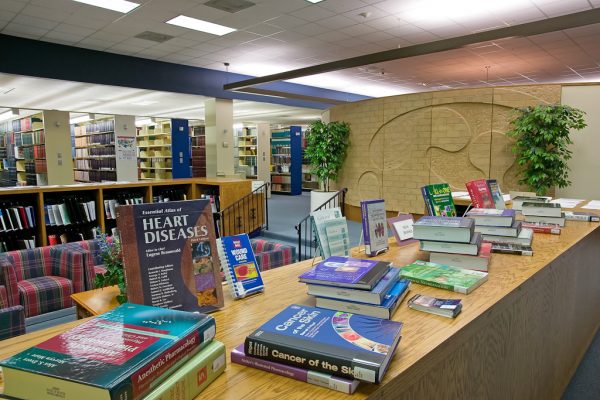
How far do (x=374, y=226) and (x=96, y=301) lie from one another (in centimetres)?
186

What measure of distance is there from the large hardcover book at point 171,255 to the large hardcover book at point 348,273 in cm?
32

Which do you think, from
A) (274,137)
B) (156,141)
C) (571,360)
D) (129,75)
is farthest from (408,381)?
(274,137)

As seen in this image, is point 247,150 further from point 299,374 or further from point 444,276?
point 299,374

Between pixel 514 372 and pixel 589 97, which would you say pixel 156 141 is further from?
pixel 514 372

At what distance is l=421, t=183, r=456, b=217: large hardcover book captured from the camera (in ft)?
8.57

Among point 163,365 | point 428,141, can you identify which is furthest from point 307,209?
point 163,365

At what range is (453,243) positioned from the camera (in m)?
1.94

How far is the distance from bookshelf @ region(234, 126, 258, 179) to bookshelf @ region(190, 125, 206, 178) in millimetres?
2094

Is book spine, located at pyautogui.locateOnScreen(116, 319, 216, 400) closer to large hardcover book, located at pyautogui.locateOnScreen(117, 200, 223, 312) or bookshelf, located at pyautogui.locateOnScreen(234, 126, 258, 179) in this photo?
large hardcover book, located at pyautogui.locateOnScreen(117, 200, 223, 312)

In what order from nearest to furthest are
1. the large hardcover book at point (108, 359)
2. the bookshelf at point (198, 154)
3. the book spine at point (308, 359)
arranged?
the large hardcover book at point (108, 359), the book spine at point (308, 359), the bookshelf at point (198, 154)

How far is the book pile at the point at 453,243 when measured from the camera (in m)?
1.90

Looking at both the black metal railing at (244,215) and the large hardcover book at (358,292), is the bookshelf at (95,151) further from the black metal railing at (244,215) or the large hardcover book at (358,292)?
the large hardcover book at (358,292)

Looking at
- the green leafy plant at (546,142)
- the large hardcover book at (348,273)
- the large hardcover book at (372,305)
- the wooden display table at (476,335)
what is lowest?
the wooden display table at (476,335)

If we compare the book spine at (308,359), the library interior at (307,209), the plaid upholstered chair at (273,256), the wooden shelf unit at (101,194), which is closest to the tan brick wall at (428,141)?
the library interior at (307,209)
